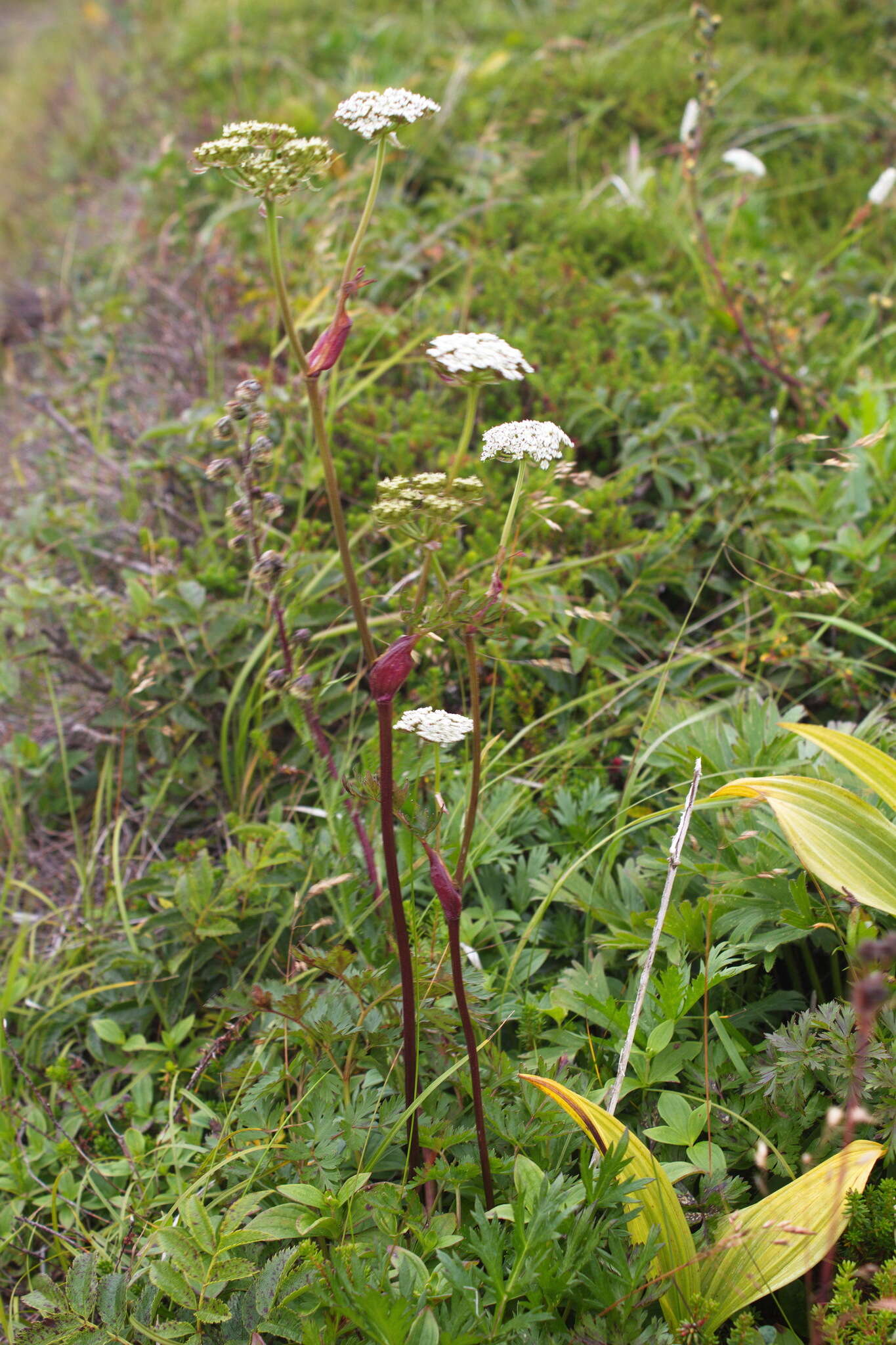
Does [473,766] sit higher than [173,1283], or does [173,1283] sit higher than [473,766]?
[473,766]

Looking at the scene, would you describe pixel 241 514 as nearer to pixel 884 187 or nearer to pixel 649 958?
pixel 649 958

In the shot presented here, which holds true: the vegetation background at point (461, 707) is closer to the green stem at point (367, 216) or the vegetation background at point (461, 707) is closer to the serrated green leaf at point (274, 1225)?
the serrated green leaf at point (274, 1225)

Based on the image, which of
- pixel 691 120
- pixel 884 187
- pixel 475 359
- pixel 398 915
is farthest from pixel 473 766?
pixel 691 120

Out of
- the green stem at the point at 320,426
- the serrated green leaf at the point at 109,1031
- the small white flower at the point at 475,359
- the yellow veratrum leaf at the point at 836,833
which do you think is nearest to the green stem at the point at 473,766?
the green stem at the point at 320,426

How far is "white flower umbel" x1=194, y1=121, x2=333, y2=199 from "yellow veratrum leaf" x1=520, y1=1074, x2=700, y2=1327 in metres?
1.15

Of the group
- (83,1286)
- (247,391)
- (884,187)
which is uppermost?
(884,187)

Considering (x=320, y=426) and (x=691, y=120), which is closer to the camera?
(x=320, y=426)

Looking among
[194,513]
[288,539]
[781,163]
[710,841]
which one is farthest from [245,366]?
[781,163]

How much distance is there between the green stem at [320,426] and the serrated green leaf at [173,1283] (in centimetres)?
77

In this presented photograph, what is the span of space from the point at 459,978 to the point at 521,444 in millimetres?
632

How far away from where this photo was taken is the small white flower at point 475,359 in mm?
1041

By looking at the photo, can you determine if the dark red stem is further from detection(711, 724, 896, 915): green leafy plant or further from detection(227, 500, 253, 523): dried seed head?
detection(227, 500, 253, 523): dried seed head

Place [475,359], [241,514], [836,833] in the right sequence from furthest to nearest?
[241,514]
[836,833]
[475,359]

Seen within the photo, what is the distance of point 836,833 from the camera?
1280mm
